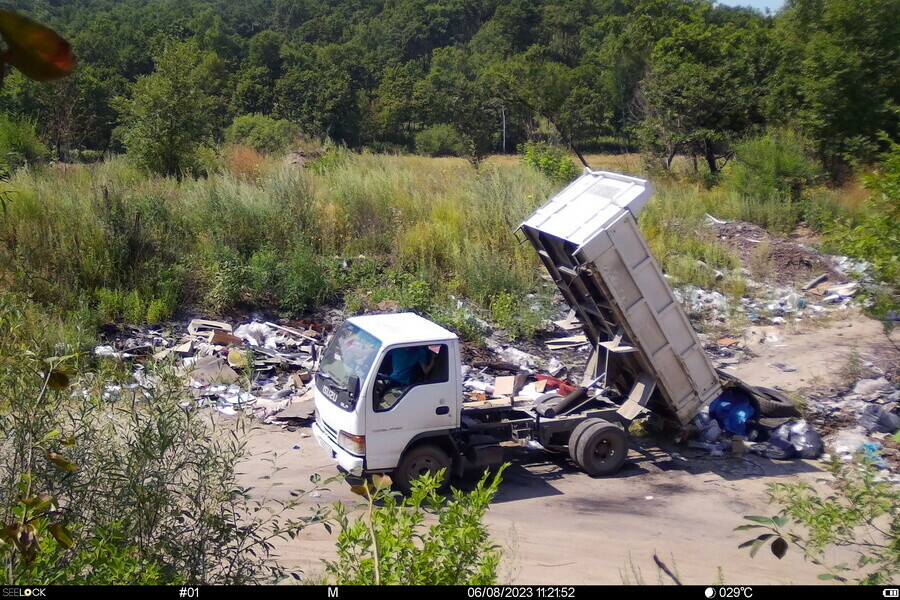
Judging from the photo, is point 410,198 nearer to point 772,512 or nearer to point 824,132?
point 772,512

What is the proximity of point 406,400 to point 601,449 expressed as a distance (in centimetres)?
254

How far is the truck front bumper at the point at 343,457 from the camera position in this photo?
7.76 m

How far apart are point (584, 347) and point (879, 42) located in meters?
19.4

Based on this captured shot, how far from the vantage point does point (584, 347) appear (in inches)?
548

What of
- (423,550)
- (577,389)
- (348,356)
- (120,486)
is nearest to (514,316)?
(577,389)

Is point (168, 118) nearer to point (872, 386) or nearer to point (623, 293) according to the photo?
point (623, 293)

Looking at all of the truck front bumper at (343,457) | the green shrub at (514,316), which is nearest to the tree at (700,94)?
the green shrub at (514,316)

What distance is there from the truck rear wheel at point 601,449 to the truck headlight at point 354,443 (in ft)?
8.45

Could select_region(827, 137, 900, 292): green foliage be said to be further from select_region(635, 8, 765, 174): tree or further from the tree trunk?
the tree trunk

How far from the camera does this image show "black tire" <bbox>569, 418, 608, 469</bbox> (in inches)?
350

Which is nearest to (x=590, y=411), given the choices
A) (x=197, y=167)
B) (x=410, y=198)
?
(x=410, y=198)

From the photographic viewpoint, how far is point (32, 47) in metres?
1.57

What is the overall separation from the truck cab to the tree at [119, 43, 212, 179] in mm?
12062

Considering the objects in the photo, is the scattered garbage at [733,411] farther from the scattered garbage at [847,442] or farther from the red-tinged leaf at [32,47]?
the red-tinged leaf at [32,47]
